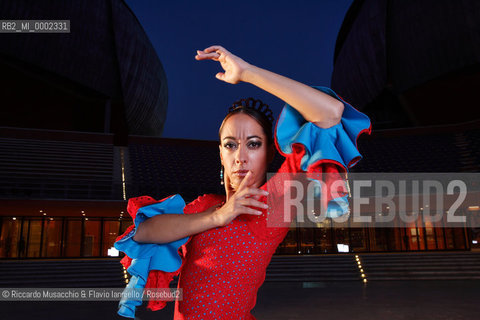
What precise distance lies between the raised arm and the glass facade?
18966 millimetres

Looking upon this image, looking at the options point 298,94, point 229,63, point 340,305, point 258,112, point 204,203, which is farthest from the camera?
point 340,305

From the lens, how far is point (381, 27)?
29203 millimetres

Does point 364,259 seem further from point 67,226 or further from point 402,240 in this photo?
point 67,226

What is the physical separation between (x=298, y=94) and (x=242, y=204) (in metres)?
0.43

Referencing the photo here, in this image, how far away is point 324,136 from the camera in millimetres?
1198

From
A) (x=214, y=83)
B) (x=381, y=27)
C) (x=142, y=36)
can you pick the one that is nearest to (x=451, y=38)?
(x=381, y=27)

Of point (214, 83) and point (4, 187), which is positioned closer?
point (4, 187)

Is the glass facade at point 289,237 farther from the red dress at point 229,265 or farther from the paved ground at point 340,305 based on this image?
the red dress at point 229,265

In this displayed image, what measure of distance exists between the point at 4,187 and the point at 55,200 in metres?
1.99

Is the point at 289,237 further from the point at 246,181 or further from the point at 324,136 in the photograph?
the point at 324,136

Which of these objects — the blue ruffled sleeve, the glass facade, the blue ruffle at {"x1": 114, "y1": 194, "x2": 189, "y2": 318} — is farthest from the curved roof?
the blue ruffle at {"x1": 114, "y1": 194, "x2": 189, "y2": 318}

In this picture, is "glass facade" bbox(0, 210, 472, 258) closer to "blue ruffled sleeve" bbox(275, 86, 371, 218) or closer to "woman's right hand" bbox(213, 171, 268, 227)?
"woman's right hand" bbox(213, 171, 268, 227)

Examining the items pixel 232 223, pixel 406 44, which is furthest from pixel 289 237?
pixel 232 223

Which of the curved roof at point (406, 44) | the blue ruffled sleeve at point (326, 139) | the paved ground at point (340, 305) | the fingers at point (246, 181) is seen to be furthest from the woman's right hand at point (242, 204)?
the curved roof at point (406, 44)
